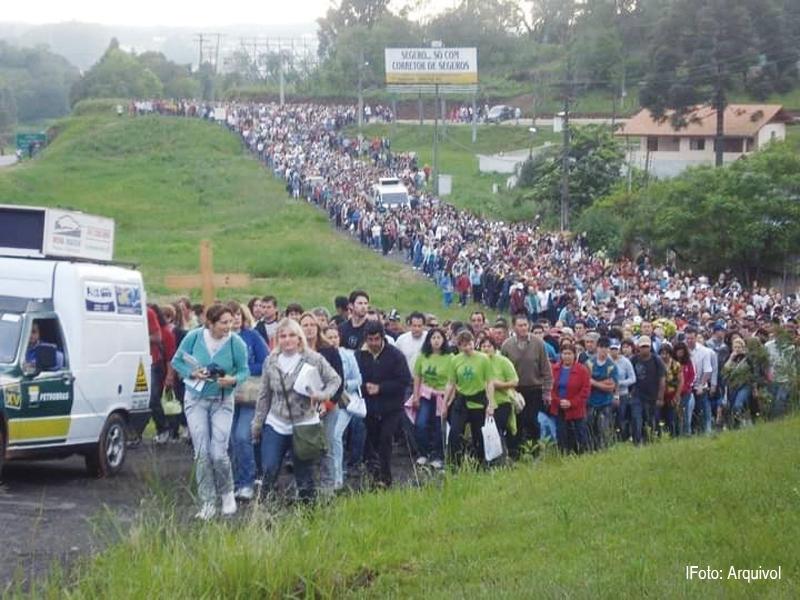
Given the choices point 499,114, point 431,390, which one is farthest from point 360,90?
point 431,390

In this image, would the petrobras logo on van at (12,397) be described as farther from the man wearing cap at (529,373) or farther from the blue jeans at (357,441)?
the man wearing cap at (529,373)

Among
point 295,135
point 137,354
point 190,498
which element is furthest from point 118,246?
point 190,498

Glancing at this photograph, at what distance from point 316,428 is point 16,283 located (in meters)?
4.09

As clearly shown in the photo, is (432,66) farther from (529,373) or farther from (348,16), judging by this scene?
(529,373)

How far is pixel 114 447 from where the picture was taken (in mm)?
14828

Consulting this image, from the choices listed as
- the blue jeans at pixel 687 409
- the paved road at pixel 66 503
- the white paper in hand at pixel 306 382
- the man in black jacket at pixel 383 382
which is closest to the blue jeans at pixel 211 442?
the paved road at pixel 66 503

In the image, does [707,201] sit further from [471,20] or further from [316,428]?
[471,20]

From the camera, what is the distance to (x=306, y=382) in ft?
37.7

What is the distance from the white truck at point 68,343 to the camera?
43.3 ft

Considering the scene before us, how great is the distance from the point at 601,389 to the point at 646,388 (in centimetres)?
104

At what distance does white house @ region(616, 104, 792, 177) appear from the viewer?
240 feet

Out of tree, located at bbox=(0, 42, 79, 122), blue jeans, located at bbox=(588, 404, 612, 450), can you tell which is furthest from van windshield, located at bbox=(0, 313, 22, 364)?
tree, located at bbox=(0, 42, 79, 122)

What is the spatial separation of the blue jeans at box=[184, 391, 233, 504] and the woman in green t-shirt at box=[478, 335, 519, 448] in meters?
3.93

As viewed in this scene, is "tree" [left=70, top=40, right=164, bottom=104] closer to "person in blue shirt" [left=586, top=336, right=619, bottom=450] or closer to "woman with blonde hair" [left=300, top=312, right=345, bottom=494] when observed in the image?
"person in blue shirt" [left=586, top=336, right=619, bottom=450]
